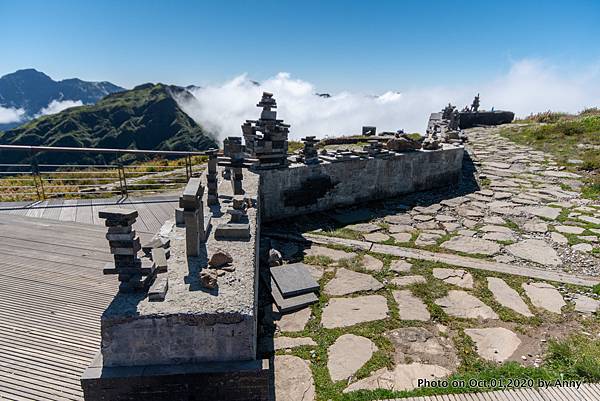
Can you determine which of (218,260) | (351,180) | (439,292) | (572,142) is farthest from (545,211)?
(572,142)

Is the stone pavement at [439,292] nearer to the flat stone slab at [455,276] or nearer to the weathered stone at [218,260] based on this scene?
the flat stone slab at [455,276]

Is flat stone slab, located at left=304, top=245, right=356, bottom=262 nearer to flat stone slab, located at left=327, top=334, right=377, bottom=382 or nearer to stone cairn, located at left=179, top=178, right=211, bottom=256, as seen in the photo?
flat stone slab, located at left=327, top=334, right=377, bottom=382

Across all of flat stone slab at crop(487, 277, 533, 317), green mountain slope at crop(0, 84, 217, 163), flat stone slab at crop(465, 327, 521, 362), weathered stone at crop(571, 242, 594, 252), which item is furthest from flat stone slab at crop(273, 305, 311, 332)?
green mountain slope at crop(0, 84, 217, 163)

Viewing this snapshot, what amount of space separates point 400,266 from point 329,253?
48.6 inches

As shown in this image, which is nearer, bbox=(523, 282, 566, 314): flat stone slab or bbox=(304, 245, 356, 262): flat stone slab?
bbox=(523, 282, 566, 314): flat stone slab

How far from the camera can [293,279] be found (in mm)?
4957

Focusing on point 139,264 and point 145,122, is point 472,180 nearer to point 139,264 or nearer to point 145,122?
point 139,264

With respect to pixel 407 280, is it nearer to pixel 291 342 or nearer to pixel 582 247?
pixel 291 342

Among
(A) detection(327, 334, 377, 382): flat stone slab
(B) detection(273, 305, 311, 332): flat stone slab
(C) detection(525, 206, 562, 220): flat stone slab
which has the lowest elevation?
(A) detection(327, 334, 377, 382): flat stone slab

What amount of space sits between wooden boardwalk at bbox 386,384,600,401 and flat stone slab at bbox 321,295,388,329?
1293mm

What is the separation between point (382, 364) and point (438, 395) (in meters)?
0.65

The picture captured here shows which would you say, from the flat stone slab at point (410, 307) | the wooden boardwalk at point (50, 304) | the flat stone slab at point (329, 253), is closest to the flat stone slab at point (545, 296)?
the flat stone slab at point (410, 307)

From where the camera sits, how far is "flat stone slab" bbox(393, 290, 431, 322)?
427 cm

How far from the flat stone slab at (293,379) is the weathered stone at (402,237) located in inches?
143
